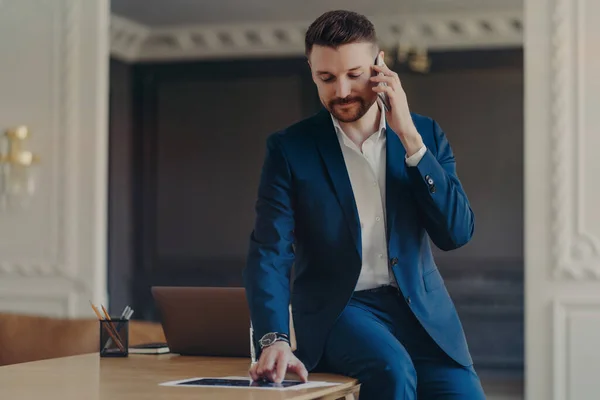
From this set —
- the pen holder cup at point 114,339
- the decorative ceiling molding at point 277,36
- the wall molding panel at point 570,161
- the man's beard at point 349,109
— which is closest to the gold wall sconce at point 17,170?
the decorative ceiling molding at point 277,36

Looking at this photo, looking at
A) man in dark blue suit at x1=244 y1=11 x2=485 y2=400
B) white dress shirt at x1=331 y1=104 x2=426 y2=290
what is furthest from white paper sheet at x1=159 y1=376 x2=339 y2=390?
white dress shirt at x1=331 y1=104 x2=426 y2=290

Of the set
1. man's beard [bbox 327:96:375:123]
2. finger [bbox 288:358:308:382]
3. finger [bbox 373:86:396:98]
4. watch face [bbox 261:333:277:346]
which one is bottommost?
finger [bbox 288:358:308:382]

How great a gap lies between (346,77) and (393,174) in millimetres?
239

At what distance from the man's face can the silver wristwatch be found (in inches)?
19.3

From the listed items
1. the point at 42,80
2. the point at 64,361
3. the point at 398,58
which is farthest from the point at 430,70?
the point at 64,361

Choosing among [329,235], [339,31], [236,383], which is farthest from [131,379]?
[339,31]

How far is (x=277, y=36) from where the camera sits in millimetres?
9359

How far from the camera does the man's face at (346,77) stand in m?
2.12

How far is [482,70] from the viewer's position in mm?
9008

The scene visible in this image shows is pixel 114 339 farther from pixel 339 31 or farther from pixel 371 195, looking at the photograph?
pixel 339 31

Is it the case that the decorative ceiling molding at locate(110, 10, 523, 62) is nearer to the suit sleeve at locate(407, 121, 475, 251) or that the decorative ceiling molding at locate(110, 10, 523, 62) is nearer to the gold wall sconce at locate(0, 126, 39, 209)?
the gold wall sconce at locate(0, 126, 39, 209)

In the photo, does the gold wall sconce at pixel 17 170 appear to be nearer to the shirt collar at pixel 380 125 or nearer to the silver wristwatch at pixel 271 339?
the shirt collar at pixel 380 125

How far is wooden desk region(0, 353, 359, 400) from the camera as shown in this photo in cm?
171

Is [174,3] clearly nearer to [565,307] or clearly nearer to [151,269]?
[151,269]
